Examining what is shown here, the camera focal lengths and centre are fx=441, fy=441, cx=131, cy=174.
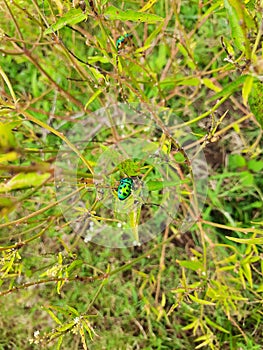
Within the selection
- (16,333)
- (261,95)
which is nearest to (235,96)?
(261,95)

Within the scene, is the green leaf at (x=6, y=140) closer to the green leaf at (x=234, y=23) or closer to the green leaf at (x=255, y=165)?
the green leaf at (x=234, y=23)

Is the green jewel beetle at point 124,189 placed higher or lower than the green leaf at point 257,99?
lower

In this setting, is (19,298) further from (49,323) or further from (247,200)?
(247,200)

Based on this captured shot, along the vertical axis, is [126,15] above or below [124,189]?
above

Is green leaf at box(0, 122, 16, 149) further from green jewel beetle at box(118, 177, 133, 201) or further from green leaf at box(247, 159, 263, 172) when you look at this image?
green leaf at box(247, 159, 263, 172)

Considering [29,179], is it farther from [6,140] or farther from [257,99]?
[257,99]

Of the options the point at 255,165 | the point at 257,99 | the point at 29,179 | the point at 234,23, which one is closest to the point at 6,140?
the point at 29,179

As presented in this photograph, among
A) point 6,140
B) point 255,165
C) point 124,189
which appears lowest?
point 255,165

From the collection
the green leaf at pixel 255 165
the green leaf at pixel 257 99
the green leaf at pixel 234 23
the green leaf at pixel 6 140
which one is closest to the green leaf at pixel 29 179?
the green leaf at pixel 6 140

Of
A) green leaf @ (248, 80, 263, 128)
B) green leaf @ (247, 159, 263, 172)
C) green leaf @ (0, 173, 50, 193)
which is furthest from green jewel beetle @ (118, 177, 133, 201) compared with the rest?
green leaf @ (247, 159, 263, 172)

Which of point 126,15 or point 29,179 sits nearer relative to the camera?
point 29,179

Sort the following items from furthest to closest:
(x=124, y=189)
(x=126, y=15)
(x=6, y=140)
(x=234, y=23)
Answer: (x=124, y=189) → (x=126, y=15) → (x=234, y=23) → (x=6, y=140)
